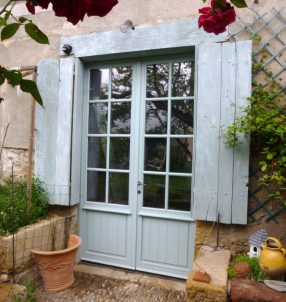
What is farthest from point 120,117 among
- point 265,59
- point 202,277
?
point 202,277

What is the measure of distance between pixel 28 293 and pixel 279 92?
2.72 metres

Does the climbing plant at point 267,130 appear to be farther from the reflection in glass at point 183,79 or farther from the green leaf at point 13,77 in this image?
the green leaf at point 13,77

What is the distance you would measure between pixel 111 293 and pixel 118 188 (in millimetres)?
1014

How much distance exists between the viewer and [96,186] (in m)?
3.21

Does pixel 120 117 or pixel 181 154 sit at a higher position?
pixel 120 117

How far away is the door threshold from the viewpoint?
2.81 metres

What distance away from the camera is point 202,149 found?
2.56 m

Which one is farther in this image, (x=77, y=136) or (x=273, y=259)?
(x=77, y=136)

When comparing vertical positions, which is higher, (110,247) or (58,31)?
(58,31)

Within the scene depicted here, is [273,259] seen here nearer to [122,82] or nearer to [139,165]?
[139,165]

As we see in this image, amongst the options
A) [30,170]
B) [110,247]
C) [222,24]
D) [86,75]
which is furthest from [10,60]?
[222,24]

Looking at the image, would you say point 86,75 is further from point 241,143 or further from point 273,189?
point 273,189

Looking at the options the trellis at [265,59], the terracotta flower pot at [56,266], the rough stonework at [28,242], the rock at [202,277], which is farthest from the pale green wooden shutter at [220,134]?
the rough stonework at [28,242]

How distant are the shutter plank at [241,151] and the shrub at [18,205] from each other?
1.94 meters
